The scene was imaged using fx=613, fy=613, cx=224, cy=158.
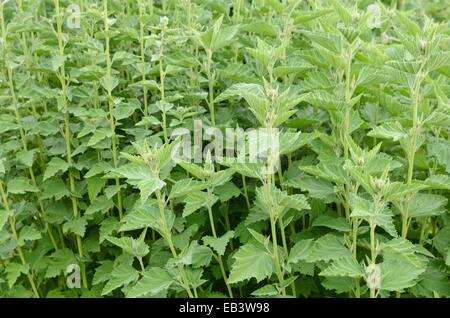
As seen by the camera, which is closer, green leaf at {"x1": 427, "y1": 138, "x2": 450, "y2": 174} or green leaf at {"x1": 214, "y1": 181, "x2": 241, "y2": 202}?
green leaf at {"x1": 427, "y1": 138, "x2": 450, "y2": 174}

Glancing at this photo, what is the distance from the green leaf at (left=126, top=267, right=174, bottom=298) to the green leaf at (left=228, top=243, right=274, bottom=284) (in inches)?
8.1

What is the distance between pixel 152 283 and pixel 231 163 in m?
0.43

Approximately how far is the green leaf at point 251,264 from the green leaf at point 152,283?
21 centimetres

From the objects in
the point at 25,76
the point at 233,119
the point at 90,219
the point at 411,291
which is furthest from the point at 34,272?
the point at 411,291

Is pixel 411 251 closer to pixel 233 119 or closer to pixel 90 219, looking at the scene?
pixel 233 119

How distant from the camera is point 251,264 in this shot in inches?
68.2

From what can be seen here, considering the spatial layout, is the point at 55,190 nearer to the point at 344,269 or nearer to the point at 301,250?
the point at 301,250

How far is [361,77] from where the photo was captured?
6.02 ft

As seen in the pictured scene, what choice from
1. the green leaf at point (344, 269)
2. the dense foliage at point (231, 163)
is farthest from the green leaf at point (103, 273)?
the green leaf at point (344, 269)

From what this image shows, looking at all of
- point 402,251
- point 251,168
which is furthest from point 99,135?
point 402,251

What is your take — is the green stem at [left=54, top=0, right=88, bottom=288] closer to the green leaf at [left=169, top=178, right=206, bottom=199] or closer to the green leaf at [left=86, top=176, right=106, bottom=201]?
the green leaf at [left=86, top=176, right=106, bottom=201]

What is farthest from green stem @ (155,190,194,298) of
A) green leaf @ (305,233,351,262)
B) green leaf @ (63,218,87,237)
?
green leaf @ (63,218,87,237)

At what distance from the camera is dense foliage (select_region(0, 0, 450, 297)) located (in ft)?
5.57
